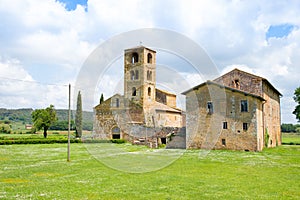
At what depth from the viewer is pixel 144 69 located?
171 feet

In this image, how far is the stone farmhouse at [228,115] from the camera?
101 ft

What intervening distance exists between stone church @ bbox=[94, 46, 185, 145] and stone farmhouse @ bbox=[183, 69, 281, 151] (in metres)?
12.6

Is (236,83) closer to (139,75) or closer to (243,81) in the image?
(243,81)

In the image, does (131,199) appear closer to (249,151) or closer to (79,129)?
(249,151)

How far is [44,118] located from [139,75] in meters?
25.6

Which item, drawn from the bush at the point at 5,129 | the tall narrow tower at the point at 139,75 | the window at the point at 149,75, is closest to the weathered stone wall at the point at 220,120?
the tall narrow tower at the point at 139,75

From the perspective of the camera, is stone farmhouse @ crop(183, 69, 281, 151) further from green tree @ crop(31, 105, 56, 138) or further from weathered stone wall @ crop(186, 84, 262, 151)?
green tree @ crop(31, 105, 56, 138)

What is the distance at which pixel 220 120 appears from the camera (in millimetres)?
31953

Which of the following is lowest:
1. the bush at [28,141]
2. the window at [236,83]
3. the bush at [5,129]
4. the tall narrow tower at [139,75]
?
the bush at [28,141]

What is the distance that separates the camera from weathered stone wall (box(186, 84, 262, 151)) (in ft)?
101

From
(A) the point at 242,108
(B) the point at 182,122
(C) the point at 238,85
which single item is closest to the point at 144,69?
(B) the point at 182,122

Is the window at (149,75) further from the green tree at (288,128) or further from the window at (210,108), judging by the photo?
the green tree at (288,128)

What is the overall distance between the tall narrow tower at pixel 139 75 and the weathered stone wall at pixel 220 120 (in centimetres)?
1861

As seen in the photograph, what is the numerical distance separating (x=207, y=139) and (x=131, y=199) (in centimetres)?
2281
